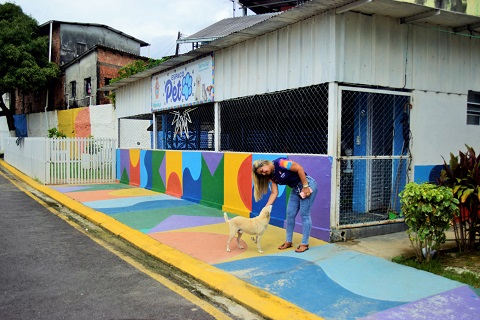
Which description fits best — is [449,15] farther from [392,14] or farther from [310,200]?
[310,200]

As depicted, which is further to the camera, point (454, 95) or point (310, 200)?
point (454, 95)

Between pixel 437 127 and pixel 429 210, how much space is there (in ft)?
9.74

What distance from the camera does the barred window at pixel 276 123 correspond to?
859 cm

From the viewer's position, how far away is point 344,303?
396cm

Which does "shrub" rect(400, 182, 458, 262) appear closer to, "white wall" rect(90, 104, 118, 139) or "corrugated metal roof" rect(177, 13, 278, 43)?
"corrugated metal roof" rect(177, 13, 278, 43)

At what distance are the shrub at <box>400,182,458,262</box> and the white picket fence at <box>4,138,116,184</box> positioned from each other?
11.5 m

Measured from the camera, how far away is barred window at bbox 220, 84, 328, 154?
8586 millimetres

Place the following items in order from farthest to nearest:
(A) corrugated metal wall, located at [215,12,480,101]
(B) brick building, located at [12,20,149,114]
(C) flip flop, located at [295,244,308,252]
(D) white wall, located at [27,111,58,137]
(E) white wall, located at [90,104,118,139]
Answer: (D) white wall, located at [27,111,58,137] → (B) brick building, located at [12,20,149,114] → (E) white wall, located at [90,104,118,139] → (A) corrugated metal wall, located at [215,12,480,101] → (C) flip flop, located at [295,244,308,252]

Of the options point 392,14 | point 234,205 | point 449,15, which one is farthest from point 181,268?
point 449,15

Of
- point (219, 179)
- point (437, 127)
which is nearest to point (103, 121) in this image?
point (219, 179)

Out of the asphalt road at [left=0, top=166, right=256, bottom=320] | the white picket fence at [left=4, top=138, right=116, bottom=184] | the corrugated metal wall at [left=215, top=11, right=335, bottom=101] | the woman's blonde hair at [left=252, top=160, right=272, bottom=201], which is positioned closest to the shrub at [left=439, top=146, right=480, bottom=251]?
the corrugated metal wall at [left=215, top=11, right=335, bottom=101]

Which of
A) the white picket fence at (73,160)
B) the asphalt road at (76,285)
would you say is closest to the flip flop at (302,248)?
the asphalt road at (76,285)

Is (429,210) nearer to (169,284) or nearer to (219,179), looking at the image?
(169,284)

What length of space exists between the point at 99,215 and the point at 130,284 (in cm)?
422
